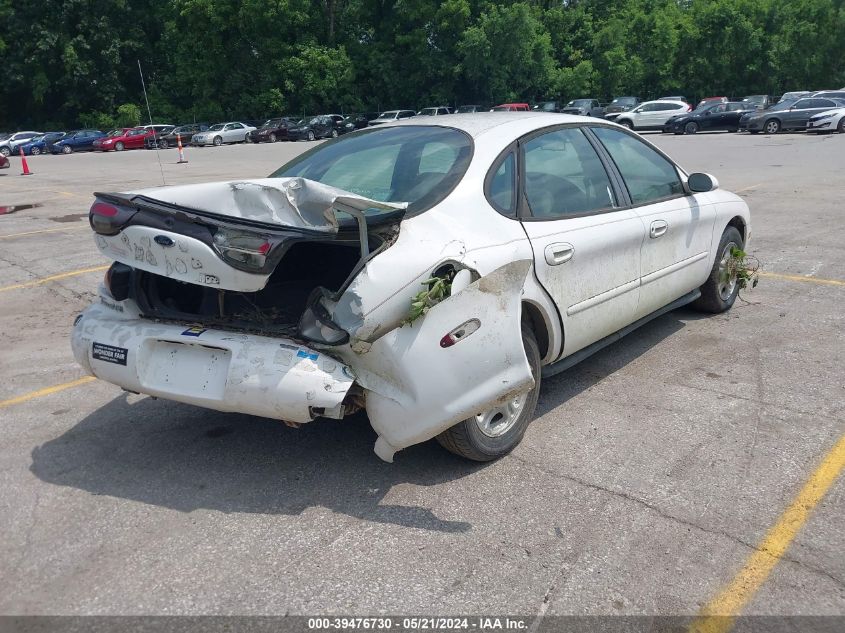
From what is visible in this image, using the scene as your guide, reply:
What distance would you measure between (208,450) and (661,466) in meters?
2.36

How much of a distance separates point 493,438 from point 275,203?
156 centimetres

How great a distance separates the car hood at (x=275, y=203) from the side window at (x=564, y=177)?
3.60 ft

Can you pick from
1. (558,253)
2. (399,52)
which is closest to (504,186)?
(558,253)

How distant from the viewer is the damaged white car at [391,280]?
310cm

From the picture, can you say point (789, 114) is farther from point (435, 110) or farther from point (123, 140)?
point (123, 140)

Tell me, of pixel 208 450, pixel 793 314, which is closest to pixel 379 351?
pixel 208 450

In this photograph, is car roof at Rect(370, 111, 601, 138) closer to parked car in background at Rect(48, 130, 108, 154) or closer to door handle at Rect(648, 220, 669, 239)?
door handle at Rect(648, 220, 669, 239)

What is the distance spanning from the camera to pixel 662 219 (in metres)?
4.72

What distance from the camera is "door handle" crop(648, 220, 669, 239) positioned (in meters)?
4.59

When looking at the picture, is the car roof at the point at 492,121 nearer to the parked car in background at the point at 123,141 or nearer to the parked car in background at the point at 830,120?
the parked car in background at the point at 830,120

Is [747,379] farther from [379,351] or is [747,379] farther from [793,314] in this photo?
[379,351]

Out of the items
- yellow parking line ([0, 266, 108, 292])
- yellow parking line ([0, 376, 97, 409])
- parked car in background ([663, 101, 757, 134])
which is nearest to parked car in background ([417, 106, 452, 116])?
parked car in background ([663, 101, 757, 134])

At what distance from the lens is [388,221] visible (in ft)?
10.6

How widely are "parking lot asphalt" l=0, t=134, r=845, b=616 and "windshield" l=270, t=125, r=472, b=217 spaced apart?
1328 mm
